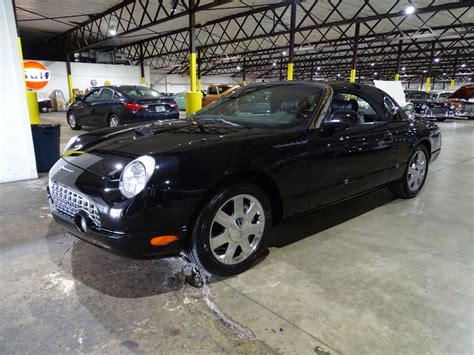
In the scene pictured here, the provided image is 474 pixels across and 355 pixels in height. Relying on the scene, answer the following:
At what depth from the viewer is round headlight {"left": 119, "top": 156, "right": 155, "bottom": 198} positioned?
1.85 metres

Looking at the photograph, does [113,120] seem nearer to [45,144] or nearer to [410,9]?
[45,144]

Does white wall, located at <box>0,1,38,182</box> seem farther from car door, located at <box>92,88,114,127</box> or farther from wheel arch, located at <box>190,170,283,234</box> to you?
car door, located at <box>92,88,114,127</box>

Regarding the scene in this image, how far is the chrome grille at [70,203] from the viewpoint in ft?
6.37

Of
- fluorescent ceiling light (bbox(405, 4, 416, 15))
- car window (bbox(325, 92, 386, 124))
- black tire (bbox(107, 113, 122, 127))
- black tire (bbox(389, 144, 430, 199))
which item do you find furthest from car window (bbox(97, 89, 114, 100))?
fluorescent ceiling light (bbox(405, 4, 416, 15))

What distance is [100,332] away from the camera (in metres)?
1.75

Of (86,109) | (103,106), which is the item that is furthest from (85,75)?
(103,106)

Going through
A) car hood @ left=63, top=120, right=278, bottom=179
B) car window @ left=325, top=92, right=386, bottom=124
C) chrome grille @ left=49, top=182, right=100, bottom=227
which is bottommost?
chrome grille @ left=49, top=182, right=100, bottom=227

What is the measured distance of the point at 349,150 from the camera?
9.51 feet

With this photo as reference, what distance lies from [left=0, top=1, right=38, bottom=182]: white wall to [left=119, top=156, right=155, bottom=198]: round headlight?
3331mm

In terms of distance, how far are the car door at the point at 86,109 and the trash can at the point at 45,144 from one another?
4.72 m

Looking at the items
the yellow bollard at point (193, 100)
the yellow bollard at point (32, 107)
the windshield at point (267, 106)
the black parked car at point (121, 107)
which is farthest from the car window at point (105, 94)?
the windshield at point (267, 106)

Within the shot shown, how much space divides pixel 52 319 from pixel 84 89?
85.1 feet

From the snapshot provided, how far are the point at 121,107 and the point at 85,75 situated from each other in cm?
1884

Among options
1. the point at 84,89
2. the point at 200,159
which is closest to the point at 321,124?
the point at 200,159
